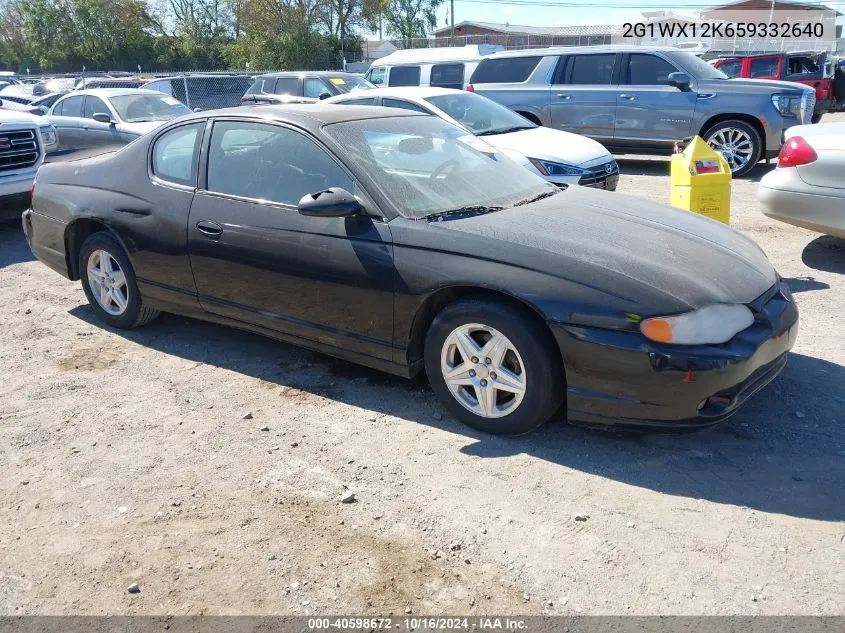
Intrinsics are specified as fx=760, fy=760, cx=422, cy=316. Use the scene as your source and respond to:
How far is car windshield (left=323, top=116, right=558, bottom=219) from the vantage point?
408 centimetres

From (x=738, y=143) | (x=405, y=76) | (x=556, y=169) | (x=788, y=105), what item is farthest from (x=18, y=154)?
(x=788, y=105)

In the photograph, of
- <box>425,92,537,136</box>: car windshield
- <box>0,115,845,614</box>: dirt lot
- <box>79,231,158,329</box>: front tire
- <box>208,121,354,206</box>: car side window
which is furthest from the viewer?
<box>425,92,537,136</box>: car windshield

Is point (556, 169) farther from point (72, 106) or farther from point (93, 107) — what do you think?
point (72, 106)

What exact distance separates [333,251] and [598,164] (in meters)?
5.06

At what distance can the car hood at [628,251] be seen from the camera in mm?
3387

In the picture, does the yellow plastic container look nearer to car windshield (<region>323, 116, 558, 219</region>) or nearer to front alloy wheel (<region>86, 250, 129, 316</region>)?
car windshield (<region>323, 116, 558, 219</region>)

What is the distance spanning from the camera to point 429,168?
438 cm

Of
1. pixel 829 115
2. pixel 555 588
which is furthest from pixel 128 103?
pixel 829 115

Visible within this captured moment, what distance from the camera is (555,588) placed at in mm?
2732

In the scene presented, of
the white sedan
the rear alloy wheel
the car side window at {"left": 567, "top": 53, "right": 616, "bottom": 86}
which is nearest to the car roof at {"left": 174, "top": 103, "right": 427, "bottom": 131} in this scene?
the white sedan

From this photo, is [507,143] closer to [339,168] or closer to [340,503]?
[339,168]

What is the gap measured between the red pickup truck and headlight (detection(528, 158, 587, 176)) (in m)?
13.0

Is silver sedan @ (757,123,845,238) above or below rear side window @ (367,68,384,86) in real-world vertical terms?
below

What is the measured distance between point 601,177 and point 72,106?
858 cm
